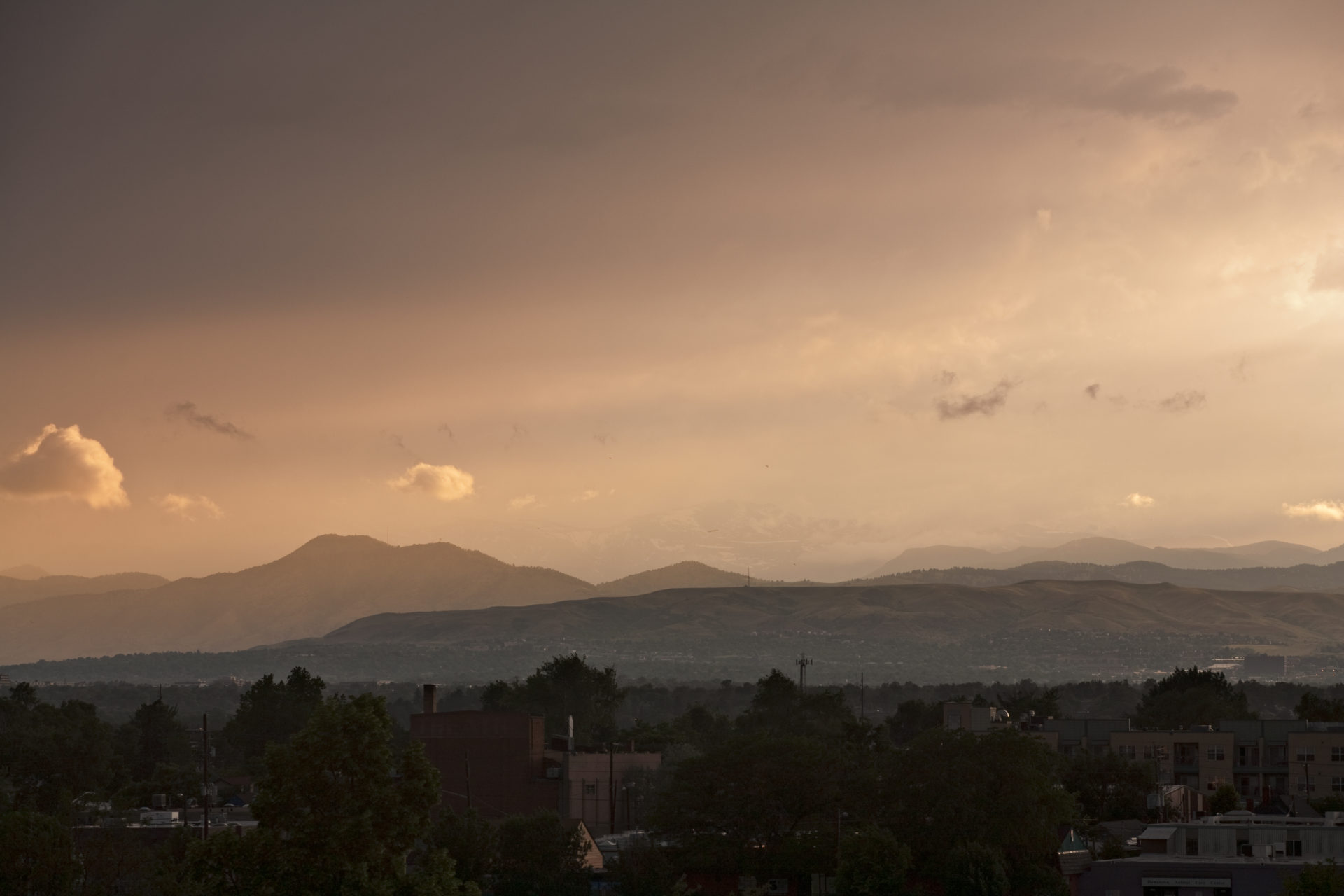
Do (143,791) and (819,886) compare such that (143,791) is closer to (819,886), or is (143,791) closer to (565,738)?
(565,738)

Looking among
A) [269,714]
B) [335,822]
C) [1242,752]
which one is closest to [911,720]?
[1242,752]

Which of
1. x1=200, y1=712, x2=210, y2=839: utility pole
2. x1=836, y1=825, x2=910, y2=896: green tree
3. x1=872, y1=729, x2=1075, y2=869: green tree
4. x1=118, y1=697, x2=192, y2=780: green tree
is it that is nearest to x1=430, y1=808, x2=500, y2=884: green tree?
x1=200, y1=712, x2=210, y2=839: utility pole

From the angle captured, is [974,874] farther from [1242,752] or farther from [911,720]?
[911,720]

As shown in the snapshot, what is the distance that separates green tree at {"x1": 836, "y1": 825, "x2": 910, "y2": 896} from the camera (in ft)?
274

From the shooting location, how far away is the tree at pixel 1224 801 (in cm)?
11588

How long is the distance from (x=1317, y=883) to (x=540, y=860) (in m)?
37.3

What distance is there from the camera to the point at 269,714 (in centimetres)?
18162

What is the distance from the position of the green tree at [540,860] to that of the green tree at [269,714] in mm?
87446

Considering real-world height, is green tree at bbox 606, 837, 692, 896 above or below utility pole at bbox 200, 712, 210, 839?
below

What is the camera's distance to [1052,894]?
85.4m

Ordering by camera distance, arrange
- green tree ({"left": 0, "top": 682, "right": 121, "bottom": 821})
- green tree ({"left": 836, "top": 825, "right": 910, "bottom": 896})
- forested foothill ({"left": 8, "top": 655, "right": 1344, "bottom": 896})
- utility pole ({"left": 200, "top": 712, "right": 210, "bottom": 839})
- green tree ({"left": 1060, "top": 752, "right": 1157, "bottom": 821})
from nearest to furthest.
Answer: forested foothill ({"left": 8, "top": 655, "right": 1344, "bottom": 896}) < green tree ({"left": 836, "top": 825, "right": 910, "bottom": 896}) < utility pole ({"left": 200, "top": 712, "right": 210, "bottom": 839}) < green tree ({"left": 1060, "top": 752, "right": 1157, "bottom": 821}) < green tree ({"left": 0, "top": 682, "right": 121, "bottom": 821})

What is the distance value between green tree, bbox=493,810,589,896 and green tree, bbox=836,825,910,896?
43.3 ft

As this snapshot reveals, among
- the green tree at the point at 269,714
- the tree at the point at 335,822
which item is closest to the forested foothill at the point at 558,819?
the tree at the point at 335,822

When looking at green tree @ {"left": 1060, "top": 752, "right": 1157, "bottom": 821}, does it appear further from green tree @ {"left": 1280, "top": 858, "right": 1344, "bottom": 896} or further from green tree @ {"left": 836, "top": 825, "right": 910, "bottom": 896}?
green tree @ {"left": 1280, "top": 858, "right": 1344, "bottom": 896}
